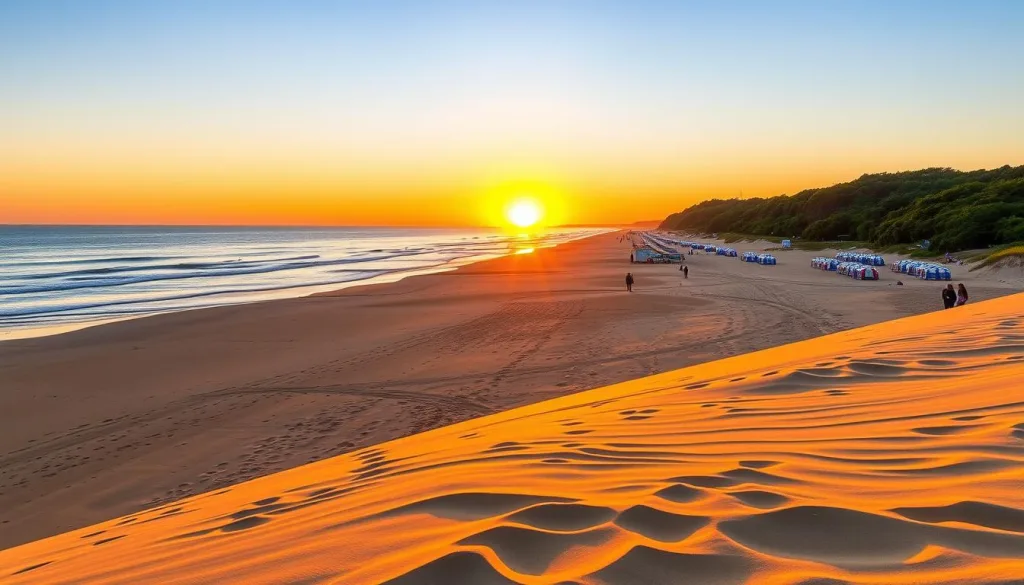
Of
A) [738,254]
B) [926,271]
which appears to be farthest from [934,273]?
[738,254]

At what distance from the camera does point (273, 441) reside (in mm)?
10094

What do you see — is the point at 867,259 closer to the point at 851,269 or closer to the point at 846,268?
the point at 846,268

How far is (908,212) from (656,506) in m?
64.2

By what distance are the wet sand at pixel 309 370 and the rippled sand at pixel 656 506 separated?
4.77 metres

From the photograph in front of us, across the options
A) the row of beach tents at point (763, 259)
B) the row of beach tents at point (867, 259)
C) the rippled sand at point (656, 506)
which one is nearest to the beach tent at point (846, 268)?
the row of beach tents at point (867, 259)

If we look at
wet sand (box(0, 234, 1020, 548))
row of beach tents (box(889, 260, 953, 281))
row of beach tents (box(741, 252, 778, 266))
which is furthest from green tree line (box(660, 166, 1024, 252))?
wet sand (box(0, 234, 1020, 548))

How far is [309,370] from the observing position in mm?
15203

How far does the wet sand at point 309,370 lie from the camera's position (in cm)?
923

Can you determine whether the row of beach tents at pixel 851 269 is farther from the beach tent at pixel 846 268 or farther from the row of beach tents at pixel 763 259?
the row of beach tents at pixel 763 259

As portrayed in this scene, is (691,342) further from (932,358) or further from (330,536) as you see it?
(330,536)

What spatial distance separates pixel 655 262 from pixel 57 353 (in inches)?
1595

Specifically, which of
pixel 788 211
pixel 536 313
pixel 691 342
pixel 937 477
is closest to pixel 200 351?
pixel 536 313

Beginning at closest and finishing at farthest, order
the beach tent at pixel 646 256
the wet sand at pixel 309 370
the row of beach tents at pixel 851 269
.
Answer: the wet sand at pixel 309 370 → the row of beach tents at pixel 851 269 → the beach tent at pixel 646 256

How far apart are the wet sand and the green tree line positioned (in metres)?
18.0
